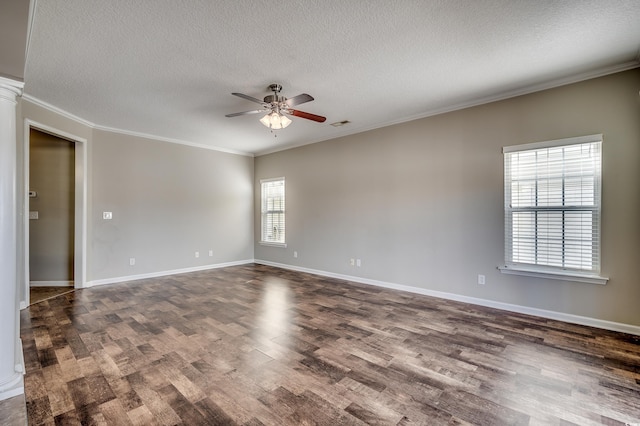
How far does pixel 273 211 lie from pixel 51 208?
4.06 m

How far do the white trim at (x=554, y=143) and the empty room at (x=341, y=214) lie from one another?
0.02 m

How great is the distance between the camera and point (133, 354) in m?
2.58

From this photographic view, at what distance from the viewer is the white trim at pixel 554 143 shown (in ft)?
10.4

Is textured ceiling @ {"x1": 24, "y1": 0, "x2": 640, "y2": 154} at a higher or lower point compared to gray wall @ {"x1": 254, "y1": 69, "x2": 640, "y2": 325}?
higher

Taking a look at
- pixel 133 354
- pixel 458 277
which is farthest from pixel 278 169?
pixel 133 354

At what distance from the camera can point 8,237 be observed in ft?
6.52

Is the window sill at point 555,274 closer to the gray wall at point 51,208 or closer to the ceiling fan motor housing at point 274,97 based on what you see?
the ceiling fan motor housing at point 274,97

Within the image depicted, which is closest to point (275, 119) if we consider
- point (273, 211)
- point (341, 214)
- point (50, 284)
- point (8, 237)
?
point (8, 237)

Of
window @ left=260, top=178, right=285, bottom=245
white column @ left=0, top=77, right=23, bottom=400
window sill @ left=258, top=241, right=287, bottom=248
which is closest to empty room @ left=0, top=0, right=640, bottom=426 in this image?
white column @ left=0, top=77, right=23, bottom=400

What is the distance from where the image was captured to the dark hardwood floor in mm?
1829

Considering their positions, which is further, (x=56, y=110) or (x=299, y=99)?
(x=56, y=110)

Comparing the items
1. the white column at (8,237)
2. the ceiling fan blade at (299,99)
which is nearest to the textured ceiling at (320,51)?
the ceiling fan blade at (299,99)

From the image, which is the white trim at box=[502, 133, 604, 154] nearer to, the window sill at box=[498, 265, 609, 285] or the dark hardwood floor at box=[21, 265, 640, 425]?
the window sill at box=[498, 265, 609, 285]

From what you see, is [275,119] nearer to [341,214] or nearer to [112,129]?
[341,214]
